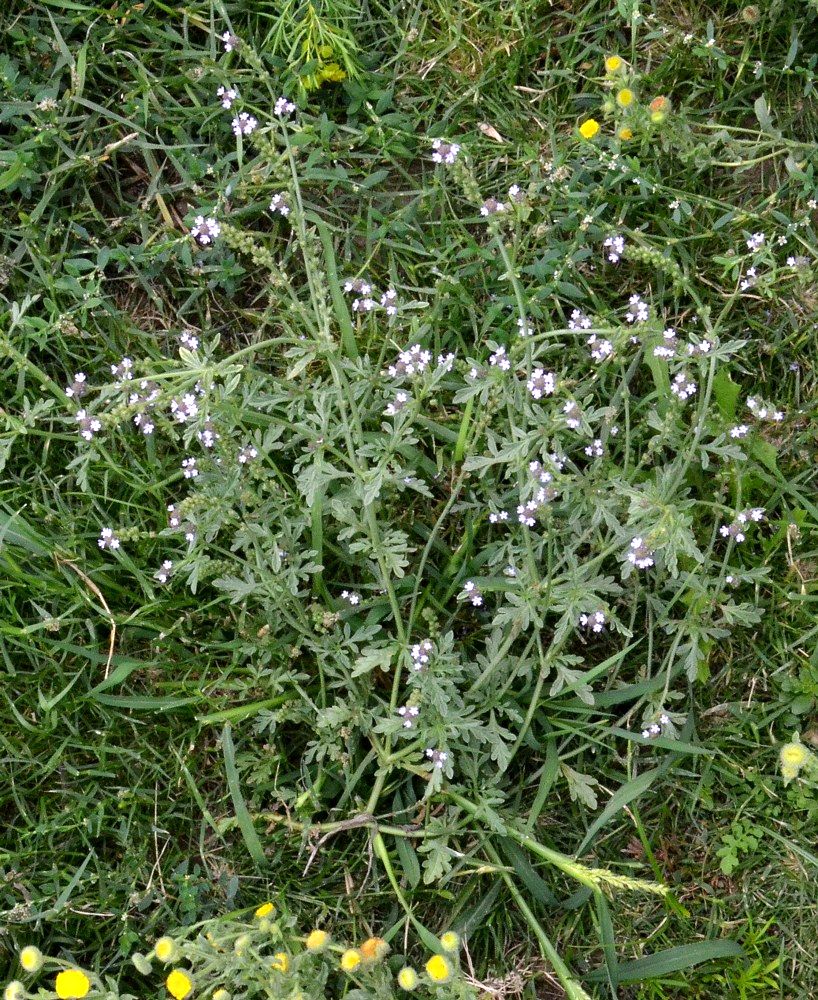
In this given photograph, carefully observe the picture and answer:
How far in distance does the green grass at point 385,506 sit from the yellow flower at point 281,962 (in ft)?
1.67

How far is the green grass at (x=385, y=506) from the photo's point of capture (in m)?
3.24

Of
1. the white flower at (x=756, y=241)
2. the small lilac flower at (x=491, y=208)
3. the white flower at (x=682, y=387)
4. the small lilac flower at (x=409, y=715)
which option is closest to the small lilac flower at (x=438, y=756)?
Answer: the small lilac flower at (x=409, y=715)

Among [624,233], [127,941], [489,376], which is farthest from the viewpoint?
[624,233]

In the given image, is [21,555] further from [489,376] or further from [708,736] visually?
[708,736]

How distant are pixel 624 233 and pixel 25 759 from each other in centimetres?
285

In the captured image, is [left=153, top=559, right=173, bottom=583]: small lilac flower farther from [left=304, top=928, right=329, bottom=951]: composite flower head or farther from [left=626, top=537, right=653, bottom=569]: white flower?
[left=626, top=537, right=653, bottom=569]: white flower

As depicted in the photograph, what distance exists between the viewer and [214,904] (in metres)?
3.28

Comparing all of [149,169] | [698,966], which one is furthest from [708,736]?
[149,169]

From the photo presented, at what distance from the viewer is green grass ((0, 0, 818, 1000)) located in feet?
10.6

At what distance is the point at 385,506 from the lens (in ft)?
10.7

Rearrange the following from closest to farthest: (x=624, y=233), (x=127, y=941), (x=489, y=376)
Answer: (x=489, y=376) < (x=127, y=941) < (x=624, y=233)

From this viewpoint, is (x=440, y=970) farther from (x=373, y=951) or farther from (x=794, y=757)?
(x=794, y=757)

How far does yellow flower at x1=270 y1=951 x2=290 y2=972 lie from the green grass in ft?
1.67

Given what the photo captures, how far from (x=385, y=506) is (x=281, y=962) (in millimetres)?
1430
